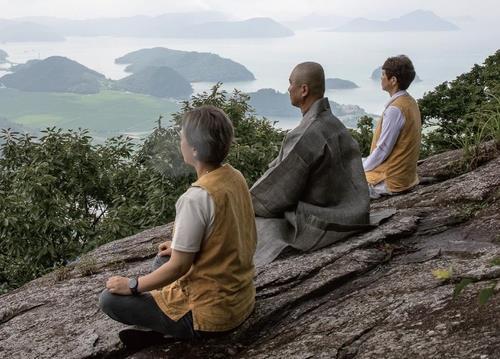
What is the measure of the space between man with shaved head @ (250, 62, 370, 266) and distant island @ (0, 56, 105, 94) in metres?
153

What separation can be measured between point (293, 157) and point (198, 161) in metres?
1.73

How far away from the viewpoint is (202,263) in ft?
12.0

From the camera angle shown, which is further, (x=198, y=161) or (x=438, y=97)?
(x=438, y=97)

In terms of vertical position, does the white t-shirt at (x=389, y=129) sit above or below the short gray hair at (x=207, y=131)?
below

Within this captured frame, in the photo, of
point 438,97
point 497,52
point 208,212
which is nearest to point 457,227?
point 208,212

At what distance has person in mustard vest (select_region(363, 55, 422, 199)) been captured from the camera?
6.64 m

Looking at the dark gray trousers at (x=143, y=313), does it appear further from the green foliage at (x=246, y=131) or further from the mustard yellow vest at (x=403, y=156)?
the green foliage at (x=246, y=131)

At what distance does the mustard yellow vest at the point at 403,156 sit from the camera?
6.81 meters

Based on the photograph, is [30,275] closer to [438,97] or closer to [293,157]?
[293,157]

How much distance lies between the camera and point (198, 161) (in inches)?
140

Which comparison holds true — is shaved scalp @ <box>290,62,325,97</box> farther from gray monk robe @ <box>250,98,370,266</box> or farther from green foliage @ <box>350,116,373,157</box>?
green foliage @ <box>350,116,373,157</box>

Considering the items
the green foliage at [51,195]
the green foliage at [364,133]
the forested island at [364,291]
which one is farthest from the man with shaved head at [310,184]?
the green foliage at [364,133]

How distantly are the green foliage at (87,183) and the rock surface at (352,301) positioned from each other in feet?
17.3

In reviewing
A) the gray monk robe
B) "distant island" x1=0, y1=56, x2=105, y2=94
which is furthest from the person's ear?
"distant island" x1=0, y1=56, x2=105, y2=94
